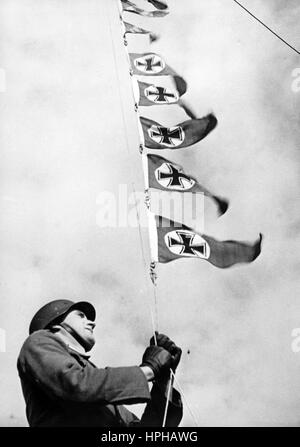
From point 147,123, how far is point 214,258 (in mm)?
2822

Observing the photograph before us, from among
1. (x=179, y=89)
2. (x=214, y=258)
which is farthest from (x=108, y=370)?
(x=179, y=89)

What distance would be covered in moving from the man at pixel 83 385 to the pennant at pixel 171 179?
2595mm

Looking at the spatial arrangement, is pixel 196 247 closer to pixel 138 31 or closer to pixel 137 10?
pixel 138 31

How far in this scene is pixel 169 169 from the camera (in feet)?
33.3

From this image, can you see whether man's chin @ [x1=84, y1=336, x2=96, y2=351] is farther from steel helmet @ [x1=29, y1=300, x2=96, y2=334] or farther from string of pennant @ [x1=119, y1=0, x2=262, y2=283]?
string of pennant @ [x1=119, y1=0, x2=262, y2=283]

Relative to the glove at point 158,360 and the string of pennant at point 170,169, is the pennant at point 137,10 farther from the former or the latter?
the glove at point 158,360

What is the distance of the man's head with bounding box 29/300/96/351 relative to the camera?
28.9ft

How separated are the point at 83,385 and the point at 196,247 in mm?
2715

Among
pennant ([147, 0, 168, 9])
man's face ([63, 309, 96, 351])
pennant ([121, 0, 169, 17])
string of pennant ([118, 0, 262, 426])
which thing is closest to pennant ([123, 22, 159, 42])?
string of pennant ([118, 0, 262, 426])

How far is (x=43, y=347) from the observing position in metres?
8.28

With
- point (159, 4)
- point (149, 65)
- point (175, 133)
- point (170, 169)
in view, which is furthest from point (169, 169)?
point (159, 4)

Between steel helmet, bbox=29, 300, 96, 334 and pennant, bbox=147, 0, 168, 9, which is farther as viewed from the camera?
pennant, bbox=147, 0, 168, 9
